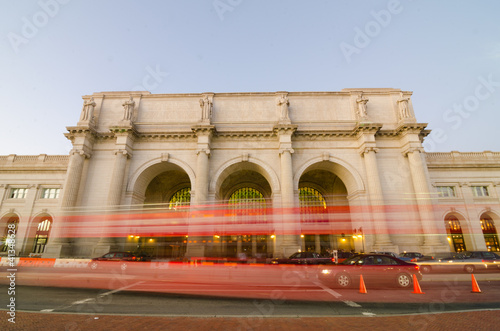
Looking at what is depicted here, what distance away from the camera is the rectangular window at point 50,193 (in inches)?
1366

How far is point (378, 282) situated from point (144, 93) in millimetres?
31843

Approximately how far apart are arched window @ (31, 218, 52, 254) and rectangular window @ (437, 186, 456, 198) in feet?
170

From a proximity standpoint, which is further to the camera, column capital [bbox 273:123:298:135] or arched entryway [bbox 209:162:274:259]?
arched entryway [bbox 209:162:274:259]

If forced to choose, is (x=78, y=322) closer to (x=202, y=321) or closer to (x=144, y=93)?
(x=202, y=321)

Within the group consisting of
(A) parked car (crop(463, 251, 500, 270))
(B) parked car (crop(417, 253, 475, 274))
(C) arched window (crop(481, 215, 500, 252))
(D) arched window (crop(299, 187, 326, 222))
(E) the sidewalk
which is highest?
(D) arched window (crop(299, 187, 326, 222))

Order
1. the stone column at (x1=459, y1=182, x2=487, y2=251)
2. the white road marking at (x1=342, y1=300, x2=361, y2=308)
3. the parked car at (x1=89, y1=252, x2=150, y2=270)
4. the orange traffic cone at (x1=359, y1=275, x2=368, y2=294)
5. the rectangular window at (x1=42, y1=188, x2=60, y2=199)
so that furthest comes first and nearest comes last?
1. the rectangular window at (x1=42, y1=188, x2=60, y2=199)
2. the stone column at (x1=459, y1=182, x2=487, y2=251)
3. the parked car at (x1=89, y1=252, x2=150, y2=270)
4. the orange traffic cone at (x1=359, y1=275, x2=368, y2=294)
5. the white road marking at (x1=342, y1=300, x2=361, y2=308)

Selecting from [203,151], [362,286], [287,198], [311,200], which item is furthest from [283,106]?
[362,286]

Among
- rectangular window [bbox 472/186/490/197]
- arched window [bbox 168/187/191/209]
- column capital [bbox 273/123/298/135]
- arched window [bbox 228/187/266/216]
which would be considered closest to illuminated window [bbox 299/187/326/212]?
arched window [bbox 228/187/266/216]

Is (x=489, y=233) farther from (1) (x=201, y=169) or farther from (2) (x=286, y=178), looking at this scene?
(1) (x=201, y=169)

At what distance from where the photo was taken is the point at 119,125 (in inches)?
1105

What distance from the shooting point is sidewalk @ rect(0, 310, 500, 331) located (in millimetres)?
5898

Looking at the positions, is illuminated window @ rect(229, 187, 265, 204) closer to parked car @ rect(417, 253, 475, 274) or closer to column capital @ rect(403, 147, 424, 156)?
column capital @ rect(403, 147, 424, 156)

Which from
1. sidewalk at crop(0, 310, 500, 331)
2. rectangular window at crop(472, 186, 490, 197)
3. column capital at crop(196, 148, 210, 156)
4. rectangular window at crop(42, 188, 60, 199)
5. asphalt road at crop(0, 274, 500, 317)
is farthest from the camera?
rectangular window at crop(42, 188, 60, 199)

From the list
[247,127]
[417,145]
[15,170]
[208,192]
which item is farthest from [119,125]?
[417,145]
